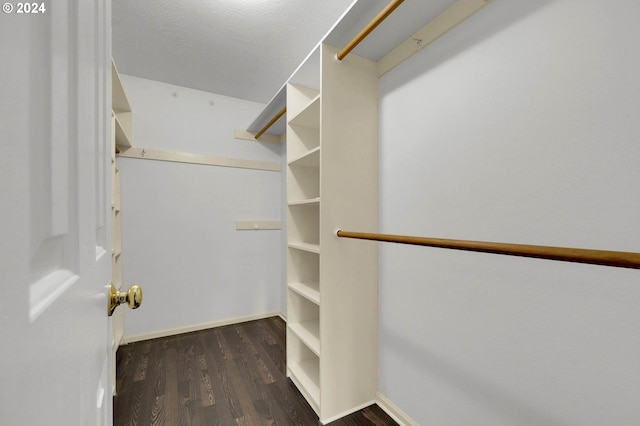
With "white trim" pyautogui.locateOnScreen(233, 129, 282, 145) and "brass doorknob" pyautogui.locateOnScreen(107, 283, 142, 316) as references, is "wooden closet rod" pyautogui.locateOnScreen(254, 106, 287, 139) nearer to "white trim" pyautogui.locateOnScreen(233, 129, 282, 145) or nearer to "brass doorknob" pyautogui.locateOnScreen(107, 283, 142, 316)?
"white trim" pyautogui.locateOnScreen(233, 129, 282, 145)

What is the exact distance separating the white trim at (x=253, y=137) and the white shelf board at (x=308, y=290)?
1.81m

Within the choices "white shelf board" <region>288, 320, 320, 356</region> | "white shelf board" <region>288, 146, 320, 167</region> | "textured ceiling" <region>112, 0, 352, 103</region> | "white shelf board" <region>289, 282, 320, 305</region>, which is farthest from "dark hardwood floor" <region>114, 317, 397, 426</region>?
"textured ceiling" <region>112, 0, 352, 103</region>

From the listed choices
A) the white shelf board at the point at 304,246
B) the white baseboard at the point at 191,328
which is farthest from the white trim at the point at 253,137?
the white baseboard at the point at 191,328

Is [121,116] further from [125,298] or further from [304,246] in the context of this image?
[125,298]

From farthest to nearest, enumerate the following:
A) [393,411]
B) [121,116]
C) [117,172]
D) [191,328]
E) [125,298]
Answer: [191,328], [121,116], [117,172], [393,411], [125,298]

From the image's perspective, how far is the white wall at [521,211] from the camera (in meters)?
0.79

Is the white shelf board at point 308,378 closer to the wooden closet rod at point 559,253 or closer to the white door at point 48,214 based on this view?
the wooden closet rod at point 559,253

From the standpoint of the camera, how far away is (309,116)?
1.81 meters

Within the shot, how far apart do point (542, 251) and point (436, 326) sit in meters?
0.77

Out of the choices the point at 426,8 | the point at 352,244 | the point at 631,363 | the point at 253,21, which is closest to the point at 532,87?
the point at 426,8

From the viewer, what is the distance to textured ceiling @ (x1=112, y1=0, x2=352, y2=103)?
65.3 inches

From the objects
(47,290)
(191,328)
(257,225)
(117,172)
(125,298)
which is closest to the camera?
(47,290)

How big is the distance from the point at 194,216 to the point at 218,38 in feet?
5.33

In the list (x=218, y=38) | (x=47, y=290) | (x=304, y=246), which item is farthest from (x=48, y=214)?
(x=218, y=38)
